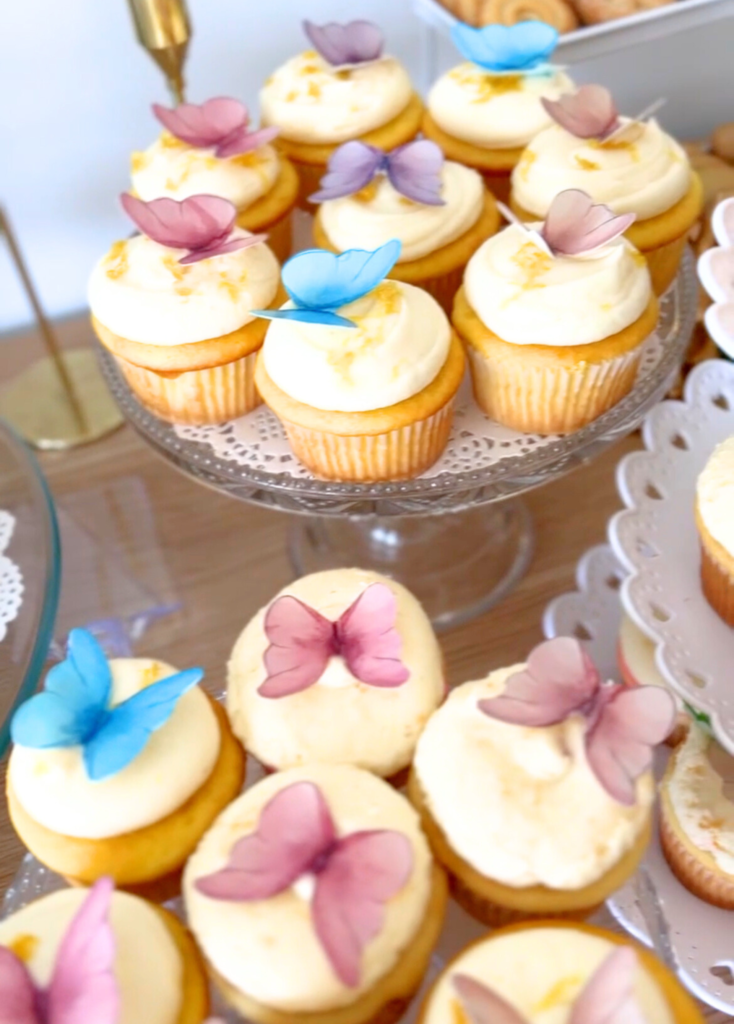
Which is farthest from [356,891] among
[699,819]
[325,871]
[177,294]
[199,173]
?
[199,173]

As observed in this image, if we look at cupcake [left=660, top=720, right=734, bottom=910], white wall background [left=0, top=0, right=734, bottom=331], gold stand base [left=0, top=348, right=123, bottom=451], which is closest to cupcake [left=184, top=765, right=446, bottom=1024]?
cupcake [left=660, top=720, right=734, bottom=910]

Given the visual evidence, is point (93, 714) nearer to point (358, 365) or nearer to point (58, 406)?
point (358, 365)

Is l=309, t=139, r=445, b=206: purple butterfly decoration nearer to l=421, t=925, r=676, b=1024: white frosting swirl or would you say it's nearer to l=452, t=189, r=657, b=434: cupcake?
l=452, t=189, r=657, b=434: cupcake

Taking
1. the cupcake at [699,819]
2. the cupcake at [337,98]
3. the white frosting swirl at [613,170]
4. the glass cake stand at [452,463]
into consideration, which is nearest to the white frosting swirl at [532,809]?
the cupcake at [699,819]

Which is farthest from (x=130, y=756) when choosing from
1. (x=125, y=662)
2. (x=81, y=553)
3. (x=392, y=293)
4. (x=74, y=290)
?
(x=74, y=290)

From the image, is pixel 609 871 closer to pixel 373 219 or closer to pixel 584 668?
pixel 584 668

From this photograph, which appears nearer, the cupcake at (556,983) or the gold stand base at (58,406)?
the cupcake at (556,983)

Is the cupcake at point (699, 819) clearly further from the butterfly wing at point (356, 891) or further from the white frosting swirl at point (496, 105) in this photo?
the white frosting swirl at point (496, 105)
